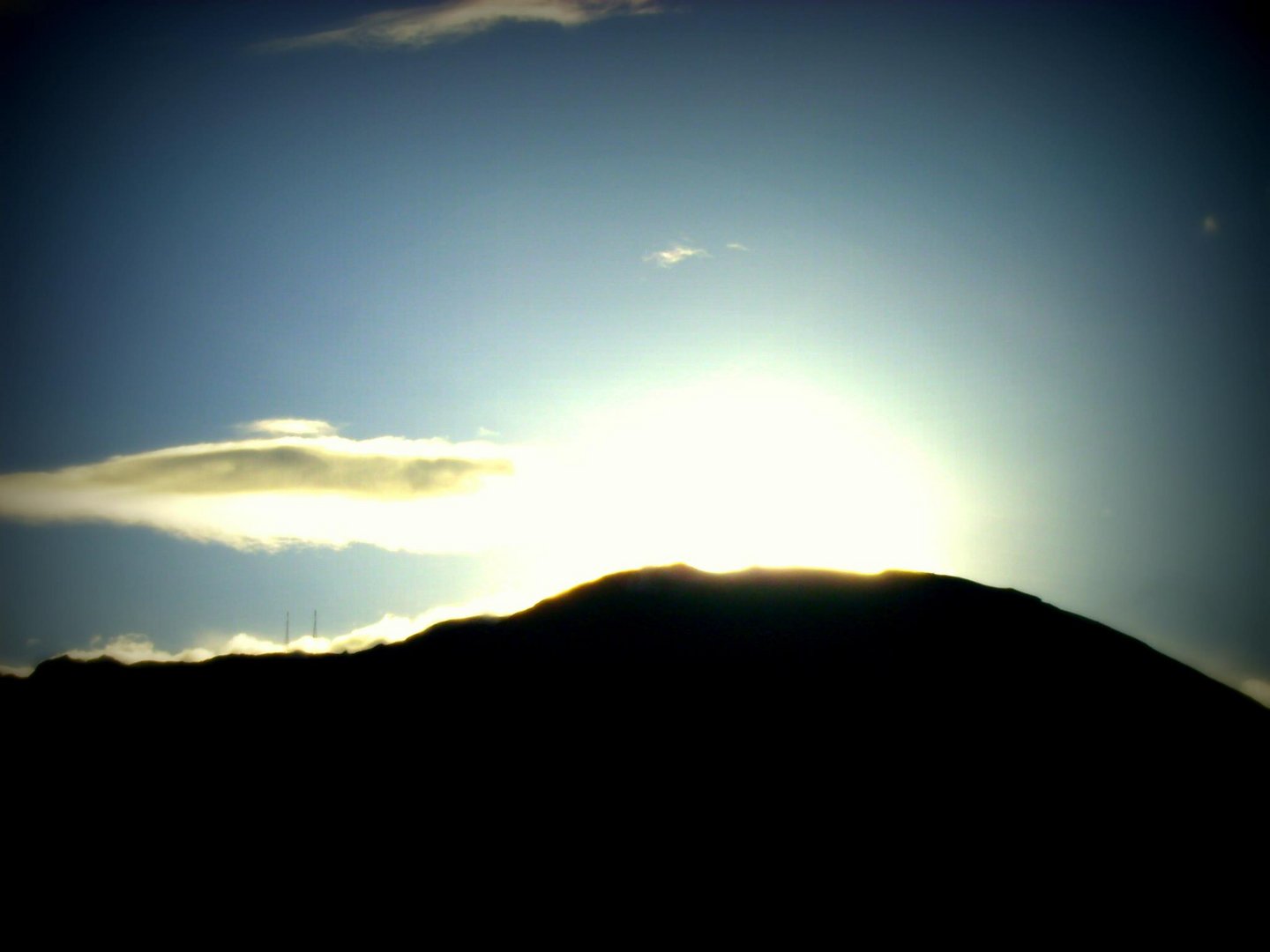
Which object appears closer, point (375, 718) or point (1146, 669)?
point (375, 718)

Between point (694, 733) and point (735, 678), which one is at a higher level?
point (735, 678)

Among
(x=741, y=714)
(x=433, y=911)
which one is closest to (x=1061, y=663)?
(x=741, y=714)

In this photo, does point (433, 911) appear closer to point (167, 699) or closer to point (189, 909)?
point (189, 909)

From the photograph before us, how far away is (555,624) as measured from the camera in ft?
181

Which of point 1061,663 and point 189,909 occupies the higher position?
point 1061,663

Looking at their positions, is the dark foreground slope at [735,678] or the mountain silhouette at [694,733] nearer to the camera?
the mountain silhouette at [694,733]

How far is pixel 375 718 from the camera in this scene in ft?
157

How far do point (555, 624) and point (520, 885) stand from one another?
18132 mm

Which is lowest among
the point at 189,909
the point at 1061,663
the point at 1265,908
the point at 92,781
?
the point at 1265,908

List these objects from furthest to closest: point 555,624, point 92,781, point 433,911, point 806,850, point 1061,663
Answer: point 555,624, point 1061,663, point 92,781, point 806,850, point 433,911

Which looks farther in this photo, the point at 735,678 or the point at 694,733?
the point at 735,678

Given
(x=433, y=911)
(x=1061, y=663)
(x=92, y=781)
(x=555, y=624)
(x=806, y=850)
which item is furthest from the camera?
(x=555, y=624)

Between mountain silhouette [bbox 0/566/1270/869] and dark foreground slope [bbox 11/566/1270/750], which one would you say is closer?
mountain silhouette [bbox 0/566/1270/869]

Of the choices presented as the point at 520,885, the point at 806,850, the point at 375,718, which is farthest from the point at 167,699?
the point at 806,850
